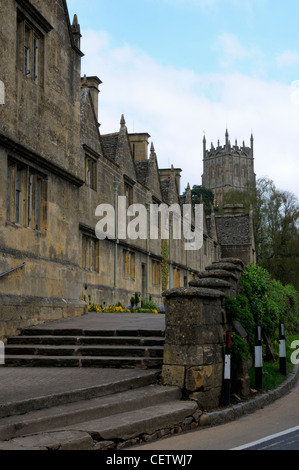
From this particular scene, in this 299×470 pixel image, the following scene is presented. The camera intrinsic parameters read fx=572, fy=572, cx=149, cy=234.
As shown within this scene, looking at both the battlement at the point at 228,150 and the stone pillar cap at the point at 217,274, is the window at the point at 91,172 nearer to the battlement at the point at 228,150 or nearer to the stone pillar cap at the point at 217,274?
the stone pillar cap at the point at 217,274

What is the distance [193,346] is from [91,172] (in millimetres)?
15426

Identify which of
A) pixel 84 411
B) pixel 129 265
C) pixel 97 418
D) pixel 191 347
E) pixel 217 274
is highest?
pixel 129 265

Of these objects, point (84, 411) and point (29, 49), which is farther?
point (29, 49)

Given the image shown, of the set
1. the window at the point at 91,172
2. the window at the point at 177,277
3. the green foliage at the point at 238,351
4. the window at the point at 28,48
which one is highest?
the window at the point at 28,48

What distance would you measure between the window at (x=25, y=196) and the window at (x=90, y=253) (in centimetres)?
799

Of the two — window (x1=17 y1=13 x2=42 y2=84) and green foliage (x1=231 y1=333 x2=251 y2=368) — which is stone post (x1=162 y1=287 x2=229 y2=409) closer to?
green foliage (x1=231 y1=333 x2=251 y2=368)

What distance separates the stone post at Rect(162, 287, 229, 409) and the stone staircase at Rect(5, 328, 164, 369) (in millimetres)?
838

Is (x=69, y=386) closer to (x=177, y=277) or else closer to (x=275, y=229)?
(x=177, y=277)

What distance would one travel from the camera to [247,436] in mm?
6676

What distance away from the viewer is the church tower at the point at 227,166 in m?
155

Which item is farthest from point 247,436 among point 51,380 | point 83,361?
point 83,361

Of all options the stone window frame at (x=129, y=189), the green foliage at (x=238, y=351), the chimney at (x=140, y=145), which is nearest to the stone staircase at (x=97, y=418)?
the green foliage at (x=238, y=351)

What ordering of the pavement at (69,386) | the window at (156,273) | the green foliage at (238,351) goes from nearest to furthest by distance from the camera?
the pavement at (69,386) → the green foliage at (238,351) → the window at (156,273)

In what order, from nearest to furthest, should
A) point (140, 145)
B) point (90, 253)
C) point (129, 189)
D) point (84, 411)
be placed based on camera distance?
point (84, 411), point (90, 253), point (129, 189), point (140, 145)
